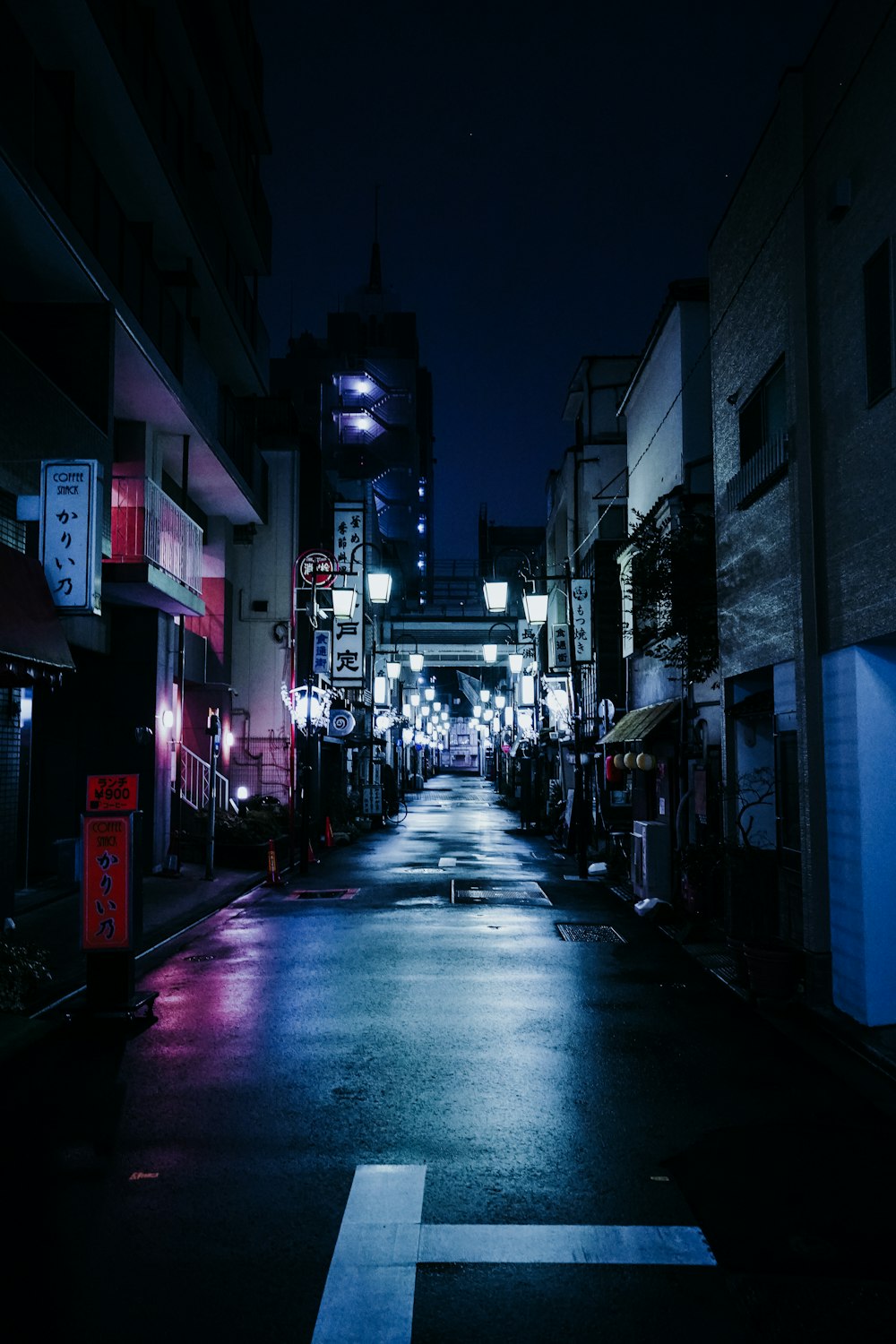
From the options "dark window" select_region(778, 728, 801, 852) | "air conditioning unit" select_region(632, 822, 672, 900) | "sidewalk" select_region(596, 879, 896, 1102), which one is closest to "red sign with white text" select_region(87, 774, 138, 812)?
"sidewalk" select_region(596, 879, 896, 1102)

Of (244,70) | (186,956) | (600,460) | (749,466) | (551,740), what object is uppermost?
(244,70)

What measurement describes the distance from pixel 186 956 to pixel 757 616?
864 cm

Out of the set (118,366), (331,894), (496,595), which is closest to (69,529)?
(118,366)

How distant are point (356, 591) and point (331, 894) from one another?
14946mm

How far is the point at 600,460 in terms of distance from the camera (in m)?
35.2

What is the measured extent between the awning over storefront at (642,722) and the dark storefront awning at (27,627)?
11.6 m

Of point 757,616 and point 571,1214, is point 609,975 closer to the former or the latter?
point 757,616

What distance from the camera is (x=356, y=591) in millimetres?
Result: 31859

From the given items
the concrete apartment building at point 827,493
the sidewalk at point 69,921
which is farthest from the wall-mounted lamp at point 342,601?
A: the concrete apartment building at point 827,493

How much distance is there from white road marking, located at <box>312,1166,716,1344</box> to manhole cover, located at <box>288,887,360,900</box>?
1306 cm

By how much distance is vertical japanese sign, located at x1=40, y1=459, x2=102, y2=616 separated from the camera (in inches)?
522

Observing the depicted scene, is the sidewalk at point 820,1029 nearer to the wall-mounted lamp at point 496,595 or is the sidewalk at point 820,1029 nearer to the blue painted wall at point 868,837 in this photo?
the blue painted wall at point 868,837

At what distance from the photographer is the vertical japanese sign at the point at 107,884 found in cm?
934

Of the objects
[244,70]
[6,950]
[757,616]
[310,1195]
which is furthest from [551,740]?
[310,1195]
